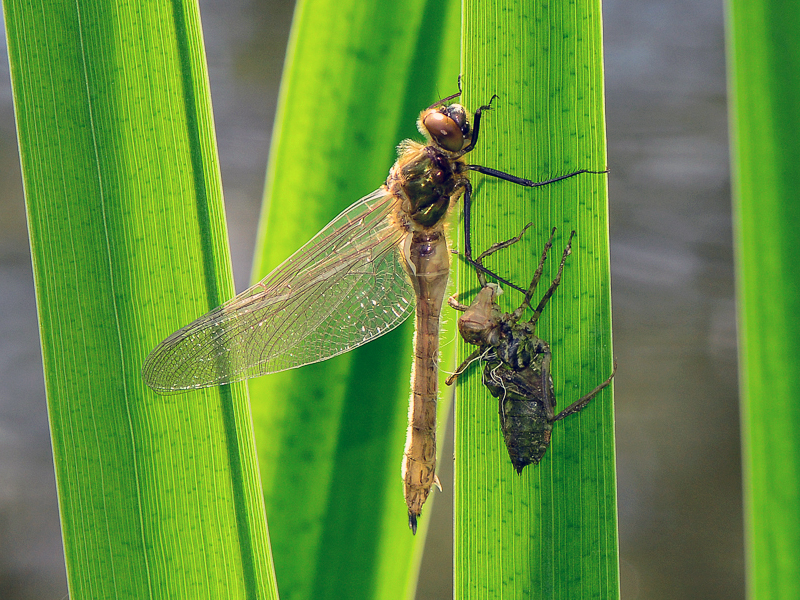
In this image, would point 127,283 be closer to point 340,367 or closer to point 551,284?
point 340,367

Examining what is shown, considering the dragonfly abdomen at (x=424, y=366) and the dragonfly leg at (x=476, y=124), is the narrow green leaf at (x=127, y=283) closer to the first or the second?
the dragonfly abdomen at (x=424, y=366)

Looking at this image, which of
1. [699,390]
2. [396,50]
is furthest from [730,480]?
[396,50]

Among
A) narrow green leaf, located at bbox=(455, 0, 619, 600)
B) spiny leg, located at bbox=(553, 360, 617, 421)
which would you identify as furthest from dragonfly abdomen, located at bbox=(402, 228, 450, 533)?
spiny leg, located at bbox=(553, 360, 617, 421)

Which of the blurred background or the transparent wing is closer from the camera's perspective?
the transparent wing

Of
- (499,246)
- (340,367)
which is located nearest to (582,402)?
(499,246)

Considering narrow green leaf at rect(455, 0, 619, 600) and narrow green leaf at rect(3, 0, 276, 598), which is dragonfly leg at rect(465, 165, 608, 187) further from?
narrow green leaf at rect(3, 0, 276, 598)
